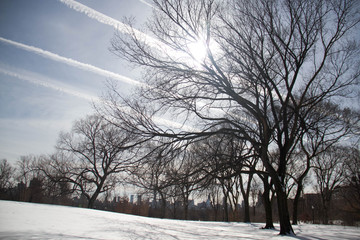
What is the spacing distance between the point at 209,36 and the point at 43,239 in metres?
8.64

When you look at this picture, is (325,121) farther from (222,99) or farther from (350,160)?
(350,160)

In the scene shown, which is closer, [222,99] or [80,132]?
[222,99]

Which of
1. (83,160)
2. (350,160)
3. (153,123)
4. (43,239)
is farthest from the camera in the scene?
(83,160)

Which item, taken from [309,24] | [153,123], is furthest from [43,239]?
[309,24]

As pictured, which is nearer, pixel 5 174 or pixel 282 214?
pixel 282 214

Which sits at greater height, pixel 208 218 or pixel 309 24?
pixel 309 24

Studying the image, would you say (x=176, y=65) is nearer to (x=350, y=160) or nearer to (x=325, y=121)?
(x=325, y=121)

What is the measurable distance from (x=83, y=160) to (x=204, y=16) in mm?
26888

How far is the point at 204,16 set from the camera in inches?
364

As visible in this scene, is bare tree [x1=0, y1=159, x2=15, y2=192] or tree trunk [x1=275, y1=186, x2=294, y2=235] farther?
bare tree [x1=0, y1=159, x2=15, y2=192]

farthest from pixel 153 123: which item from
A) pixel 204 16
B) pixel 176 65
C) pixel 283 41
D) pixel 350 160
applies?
pixel 350 160

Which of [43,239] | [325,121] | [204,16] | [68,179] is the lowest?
[43,239]

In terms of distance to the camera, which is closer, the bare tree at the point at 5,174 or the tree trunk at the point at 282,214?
the tree trunk at the point at 282,214

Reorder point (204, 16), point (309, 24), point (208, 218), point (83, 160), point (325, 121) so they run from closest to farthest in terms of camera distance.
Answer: point (204, 16), point (309, 24), point (325, 121), point (83, 160), point (208, 218)
